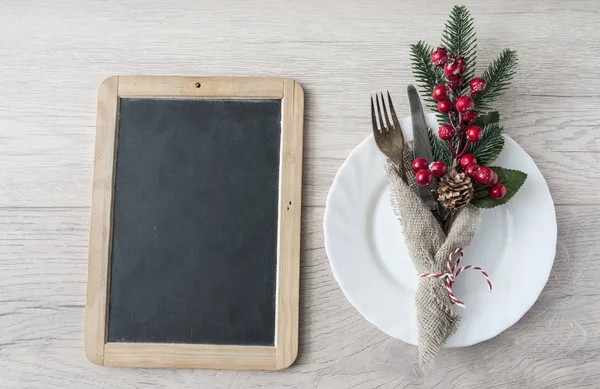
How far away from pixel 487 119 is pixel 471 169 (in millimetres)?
107

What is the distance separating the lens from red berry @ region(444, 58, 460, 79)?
719 millimetres

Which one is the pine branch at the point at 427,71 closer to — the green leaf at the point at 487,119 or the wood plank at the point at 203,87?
the green leaf at the point at 487,119

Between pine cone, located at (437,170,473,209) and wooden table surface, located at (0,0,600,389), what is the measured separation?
177 mm

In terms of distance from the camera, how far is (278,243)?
0.80m

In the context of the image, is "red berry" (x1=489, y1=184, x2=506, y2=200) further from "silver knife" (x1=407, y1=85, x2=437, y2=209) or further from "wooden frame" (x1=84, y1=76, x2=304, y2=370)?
"wooden frame" (x1=84, y1=76, x2=304, y2=370)

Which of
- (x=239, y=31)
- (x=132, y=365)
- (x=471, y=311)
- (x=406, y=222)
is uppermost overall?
(x=239, y=31)

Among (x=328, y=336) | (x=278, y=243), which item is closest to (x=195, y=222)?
(x=278, y=243)

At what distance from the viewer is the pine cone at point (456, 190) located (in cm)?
70

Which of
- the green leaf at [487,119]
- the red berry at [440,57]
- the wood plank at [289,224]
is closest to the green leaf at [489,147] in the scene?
the green leaf at [487,119]

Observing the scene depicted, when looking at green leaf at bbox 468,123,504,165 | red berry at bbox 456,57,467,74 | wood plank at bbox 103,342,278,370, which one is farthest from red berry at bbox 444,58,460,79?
wood plank at bbox 103,342,278,370

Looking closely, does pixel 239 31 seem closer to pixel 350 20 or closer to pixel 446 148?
pixel 350 20

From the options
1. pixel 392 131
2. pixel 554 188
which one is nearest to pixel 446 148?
pixel 392 131

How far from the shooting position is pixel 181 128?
83 centimetres

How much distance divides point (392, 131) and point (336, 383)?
0.39 meters
